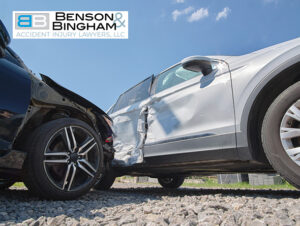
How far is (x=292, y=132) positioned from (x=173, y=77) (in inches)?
67.8

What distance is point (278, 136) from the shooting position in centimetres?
203

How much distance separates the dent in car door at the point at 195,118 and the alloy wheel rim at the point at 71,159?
789mm

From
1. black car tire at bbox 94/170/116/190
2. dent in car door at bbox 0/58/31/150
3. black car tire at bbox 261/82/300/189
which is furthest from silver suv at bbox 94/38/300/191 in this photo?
dent in car door at bbox 0/58/31/150

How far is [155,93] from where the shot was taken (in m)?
3.54

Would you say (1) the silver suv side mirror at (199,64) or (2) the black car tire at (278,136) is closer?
(2) the black car tire at (278,136)

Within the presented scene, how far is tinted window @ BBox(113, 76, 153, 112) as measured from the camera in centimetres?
387

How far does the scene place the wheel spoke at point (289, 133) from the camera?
→ 1951mm

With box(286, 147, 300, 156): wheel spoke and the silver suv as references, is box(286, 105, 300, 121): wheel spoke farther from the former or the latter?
box(286, 147, 300, 156): wheel spoke

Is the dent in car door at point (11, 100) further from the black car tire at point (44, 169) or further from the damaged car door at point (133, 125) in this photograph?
the damaged car door at point (133, 125)

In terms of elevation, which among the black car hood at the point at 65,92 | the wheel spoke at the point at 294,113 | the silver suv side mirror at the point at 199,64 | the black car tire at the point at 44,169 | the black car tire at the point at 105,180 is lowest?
the black car tire at the point at 105,180

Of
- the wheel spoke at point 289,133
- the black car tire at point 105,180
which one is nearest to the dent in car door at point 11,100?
the black car tire at point 105,180

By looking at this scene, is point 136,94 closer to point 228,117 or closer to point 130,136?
point 130,136

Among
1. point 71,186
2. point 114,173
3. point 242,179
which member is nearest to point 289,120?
point 71,186

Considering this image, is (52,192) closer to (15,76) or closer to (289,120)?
(15,76)
